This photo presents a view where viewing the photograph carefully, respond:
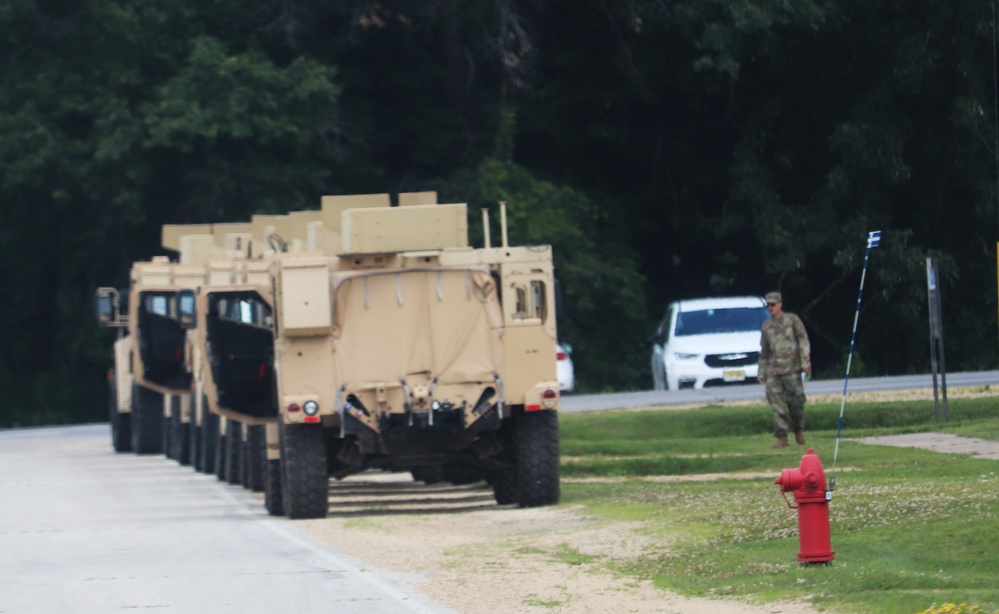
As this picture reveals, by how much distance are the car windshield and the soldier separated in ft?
31.4

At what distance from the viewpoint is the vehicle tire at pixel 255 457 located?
21.5 meters

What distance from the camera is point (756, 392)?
29922 mm

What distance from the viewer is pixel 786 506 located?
16.0m

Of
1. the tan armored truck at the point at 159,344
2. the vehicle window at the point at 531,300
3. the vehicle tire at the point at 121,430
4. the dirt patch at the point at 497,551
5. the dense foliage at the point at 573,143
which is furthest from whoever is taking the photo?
the dense foliage at the point at 573,143

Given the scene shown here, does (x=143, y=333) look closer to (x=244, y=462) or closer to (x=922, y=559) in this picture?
(x=244, y=462)

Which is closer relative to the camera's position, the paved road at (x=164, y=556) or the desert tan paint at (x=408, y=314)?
the paved road at (x=164, y=556)

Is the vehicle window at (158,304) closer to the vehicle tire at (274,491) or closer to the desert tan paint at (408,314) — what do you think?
the desert tan paint at (408,314)

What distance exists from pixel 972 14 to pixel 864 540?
27009 mm

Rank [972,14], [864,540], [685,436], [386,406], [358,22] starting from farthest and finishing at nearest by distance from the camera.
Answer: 1. [358,22]
2. [972,14]
3. [685,436]
4. [386,406]
5. [864,540]

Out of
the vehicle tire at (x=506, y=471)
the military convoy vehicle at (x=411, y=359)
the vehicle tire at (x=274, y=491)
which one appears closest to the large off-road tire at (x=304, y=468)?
the military convoy vehicle at (x=411, y=359)

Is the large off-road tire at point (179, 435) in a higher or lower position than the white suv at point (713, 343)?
lower

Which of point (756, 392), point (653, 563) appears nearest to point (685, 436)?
point (756, 392)

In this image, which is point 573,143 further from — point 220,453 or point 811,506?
point 811,506

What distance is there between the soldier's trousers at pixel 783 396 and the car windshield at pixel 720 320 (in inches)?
378
